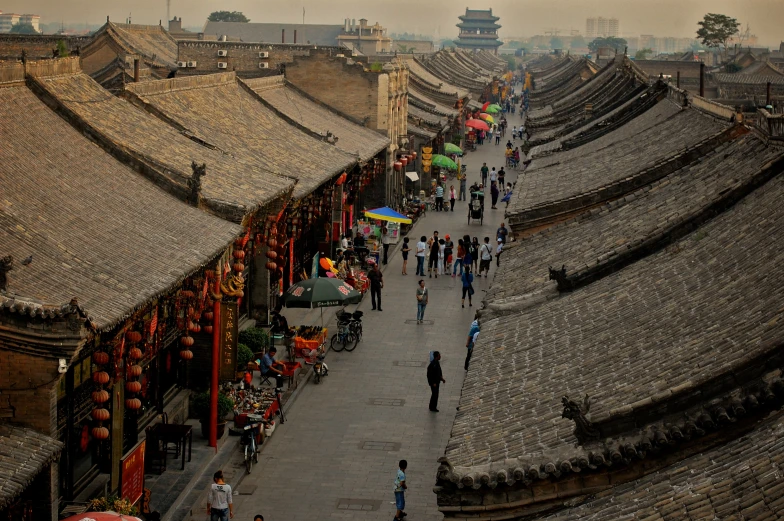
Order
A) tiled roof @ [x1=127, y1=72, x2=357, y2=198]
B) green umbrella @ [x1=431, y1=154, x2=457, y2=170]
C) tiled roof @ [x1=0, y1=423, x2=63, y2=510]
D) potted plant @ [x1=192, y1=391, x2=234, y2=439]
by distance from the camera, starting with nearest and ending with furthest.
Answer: tiled roof @ [x1=0, y1=423, x2=63, y2=510] < potted plant @ [x1=192, y1=391, x2=234, y2=439] < tiled roof @ [x1=127, y1=72, x2=357, y2=198] < green umbrella @ [x1=431, y1=154, x2=457, y2=170]

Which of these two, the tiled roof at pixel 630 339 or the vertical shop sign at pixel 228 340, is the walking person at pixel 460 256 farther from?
the tiled roof at pixel 630 339

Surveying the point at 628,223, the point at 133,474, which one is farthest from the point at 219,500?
the point at 628,223

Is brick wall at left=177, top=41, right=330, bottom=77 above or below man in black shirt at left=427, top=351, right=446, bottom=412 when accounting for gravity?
above

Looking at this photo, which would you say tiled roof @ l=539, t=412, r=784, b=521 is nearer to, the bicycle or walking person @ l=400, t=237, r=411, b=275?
the bicycle

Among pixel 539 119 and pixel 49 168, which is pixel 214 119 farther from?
pixel 539 119

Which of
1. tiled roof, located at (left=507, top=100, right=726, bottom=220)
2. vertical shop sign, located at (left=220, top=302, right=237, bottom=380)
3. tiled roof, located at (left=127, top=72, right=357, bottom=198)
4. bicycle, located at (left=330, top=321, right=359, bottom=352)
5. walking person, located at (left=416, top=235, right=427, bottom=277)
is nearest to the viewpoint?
vertical shop sign, located at (left=220, top=302, right=237, bottom=380)

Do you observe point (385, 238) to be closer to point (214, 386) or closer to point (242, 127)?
point (242, 127)

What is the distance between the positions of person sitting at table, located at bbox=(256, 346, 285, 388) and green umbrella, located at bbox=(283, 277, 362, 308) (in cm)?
230

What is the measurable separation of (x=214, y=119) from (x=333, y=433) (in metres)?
13.3

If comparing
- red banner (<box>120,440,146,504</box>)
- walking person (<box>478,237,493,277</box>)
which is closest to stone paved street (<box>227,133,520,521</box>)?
red banner (<box>120,440,146,504</box>)

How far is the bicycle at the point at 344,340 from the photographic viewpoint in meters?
33.4

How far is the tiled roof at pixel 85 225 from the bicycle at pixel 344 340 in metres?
8.26

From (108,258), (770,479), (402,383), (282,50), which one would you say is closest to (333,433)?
(402,383)

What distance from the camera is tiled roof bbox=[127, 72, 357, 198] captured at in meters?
34.2
